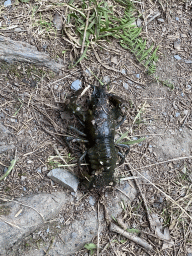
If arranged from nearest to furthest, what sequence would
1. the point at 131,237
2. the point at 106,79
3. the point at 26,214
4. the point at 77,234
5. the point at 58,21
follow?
the point at 26,214
the point at 77,234
the point at 131,237
the point at 58,21
the point at 106,79

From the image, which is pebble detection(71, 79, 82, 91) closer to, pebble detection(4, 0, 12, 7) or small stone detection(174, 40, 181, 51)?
pebble detection(4, 0, 12, 7)

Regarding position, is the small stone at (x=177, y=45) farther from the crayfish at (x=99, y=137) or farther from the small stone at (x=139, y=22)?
the crayfish at (x=99, y=137)

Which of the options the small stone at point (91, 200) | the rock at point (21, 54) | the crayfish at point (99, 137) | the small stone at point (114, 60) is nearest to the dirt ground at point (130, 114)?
the small stone at point (114, 60)

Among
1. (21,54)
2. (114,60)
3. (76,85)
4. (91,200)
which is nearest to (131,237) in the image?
(91,200)

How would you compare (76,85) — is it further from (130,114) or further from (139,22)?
(139,22)

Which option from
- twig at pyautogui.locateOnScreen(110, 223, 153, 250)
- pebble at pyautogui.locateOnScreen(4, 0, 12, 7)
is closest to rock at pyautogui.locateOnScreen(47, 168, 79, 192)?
twig at pyautogui.locateOnScreen(110, 223, 153, 250)

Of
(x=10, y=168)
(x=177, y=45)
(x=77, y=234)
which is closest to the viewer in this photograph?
(x=10, y=168)

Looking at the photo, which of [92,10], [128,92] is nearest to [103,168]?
[128,92]

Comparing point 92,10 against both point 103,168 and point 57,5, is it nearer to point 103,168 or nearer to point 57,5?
point 57,5
